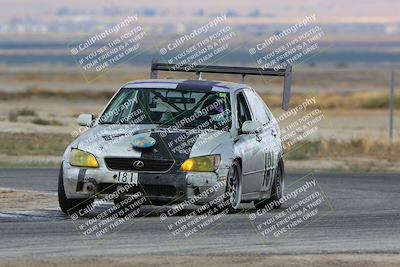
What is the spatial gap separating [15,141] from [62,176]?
17226 millimetres

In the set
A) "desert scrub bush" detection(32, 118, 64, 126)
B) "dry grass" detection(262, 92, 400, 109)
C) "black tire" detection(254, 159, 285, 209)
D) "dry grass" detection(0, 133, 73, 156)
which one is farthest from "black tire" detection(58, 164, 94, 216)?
"dry grass" detection(262, 92, 400, 109)

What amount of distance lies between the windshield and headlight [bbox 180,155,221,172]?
833 mm

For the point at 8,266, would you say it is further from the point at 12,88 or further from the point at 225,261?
the point at 12,88

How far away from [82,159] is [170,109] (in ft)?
5.19

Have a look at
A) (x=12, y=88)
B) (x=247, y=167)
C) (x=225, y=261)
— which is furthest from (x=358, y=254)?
(x=12, y=88)

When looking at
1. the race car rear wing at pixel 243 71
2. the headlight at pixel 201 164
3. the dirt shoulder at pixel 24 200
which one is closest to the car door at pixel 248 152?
the headlight at pixel 201 164

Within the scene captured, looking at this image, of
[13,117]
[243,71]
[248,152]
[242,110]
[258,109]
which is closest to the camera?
[248,152]

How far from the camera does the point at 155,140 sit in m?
14.6

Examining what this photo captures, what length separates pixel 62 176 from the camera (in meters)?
14.6

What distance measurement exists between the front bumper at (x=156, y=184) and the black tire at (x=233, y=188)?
0.94 feet

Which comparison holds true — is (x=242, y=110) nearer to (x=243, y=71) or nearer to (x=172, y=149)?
(x=243, y=71)

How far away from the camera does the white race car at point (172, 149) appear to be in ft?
47.2

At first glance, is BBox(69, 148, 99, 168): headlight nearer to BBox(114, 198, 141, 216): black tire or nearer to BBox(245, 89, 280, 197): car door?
BBox(114, 198, 141, 216): black tire

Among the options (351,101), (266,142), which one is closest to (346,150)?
(266,142)
